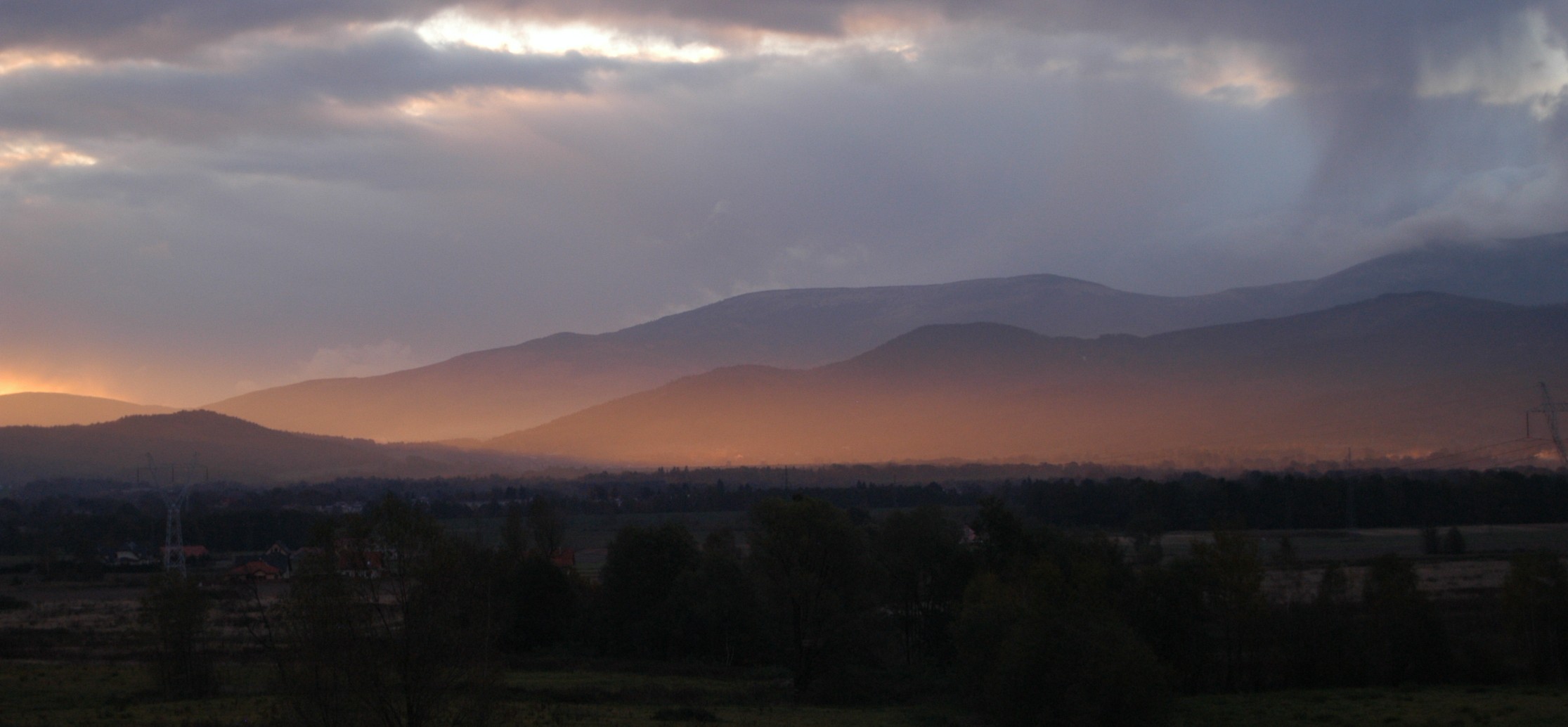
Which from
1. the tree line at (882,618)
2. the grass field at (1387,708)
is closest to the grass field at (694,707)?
the grass field at (1387,708)

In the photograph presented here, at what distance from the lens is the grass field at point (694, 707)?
31562 millimetres

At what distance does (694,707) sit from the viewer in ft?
119

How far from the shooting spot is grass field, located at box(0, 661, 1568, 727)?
31.6 m

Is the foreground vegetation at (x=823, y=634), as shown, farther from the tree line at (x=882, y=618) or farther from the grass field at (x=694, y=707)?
the grass field at (x=694, y=707)

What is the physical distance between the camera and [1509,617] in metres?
42.2

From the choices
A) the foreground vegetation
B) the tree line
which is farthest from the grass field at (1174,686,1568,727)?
the tree line

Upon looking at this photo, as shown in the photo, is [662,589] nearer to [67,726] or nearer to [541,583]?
[541,583]

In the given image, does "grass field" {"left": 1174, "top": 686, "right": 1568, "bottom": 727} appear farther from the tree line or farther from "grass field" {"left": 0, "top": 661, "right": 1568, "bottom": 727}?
the tree line

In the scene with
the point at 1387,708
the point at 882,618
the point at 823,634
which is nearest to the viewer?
the point at 1387,708

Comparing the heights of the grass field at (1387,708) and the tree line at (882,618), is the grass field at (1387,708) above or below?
below

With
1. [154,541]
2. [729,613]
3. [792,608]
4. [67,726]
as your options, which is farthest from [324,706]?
[154,541]

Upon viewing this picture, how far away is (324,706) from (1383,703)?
30515mm

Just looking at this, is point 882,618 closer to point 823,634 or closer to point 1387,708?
point 823,634

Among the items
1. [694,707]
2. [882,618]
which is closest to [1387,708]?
[882,618]
